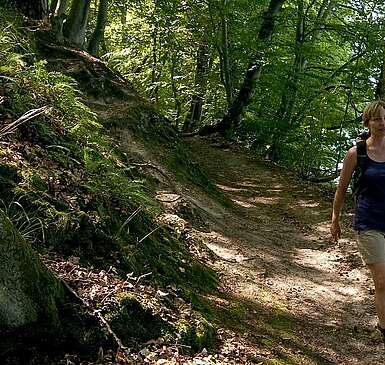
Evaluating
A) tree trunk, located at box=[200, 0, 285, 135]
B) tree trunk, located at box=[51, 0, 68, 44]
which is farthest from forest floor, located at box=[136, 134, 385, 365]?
tree trunk, located at box=[200, 0, 285, 135]

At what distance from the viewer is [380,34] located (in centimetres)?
1359

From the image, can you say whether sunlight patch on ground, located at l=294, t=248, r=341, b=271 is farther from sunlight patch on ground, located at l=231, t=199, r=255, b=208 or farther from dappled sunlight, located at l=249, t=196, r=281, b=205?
dappled sunlight, located at l=249, t=196, r=281, b=205

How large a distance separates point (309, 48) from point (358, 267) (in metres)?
10.1

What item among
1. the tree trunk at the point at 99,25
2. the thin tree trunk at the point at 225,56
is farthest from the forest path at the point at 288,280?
the thin tree trunk at the point at 225,56

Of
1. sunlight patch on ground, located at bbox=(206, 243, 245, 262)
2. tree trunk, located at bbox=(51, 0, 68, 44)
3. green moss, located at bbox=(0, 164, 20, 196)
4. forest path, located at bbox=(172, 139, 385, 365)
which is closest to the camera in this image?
green moss, located at bbox=(0, 164, 20, 196)

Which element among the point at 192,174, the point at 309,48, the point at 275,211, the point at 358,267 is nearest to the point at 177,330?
the point at 358,267

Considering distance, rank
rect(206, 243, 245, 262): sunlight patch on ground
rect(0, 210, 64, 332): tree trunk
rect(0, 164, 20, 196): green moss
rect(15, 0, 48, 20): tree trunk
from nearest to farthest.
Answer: rect(0, 210, 64, 332): tree trunk, rect(0, 164, 20, 196): green moss, rect(206, 243, 245, 262): sunlight patch on ground, rect(15, 0, 48, 20): tree trunk

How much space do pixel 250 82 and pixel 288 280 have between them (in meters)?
12.4

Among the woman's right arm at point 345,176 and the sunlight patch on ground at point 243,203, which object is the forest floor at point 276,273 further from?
the woman's right arm at point 345,176

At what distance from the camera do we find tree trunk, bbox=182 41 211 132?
20.7 m

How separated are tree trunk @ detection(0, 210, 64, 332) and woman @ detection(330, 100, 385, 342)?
114 inches

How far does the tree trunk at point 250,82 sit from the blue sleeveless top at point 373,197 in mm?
12565

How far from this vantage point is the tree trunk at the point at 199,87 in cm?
2066

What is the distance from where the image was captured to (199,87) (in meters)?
20.6
